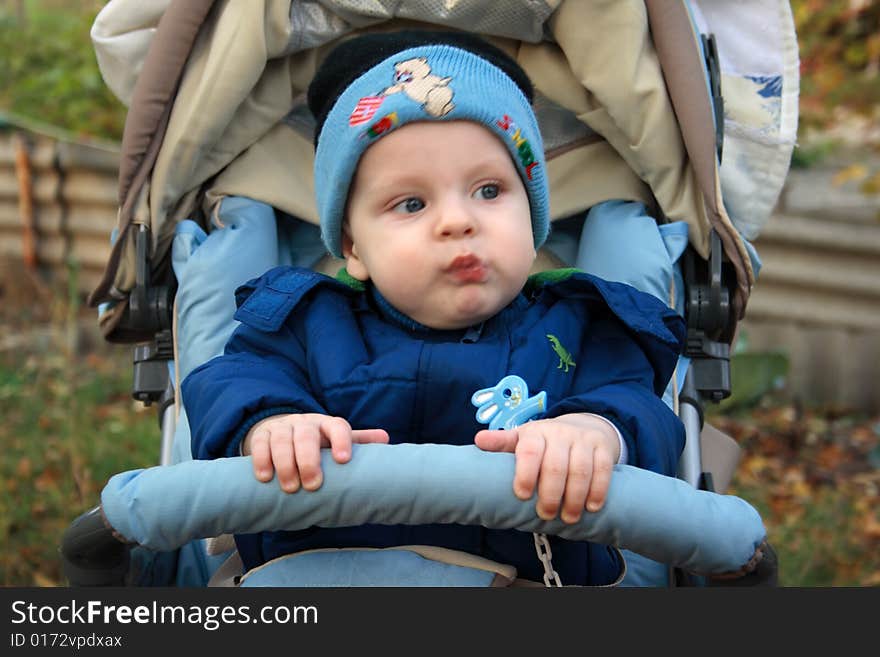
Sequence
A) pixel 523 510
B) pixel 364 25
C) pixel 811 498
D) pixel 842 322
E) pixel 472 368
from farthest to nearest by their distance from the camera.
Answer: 1. pixel 842 322
2. pixel 811 498
3. pixel 364 25
4. pixel 472 368
5. pixel 523 510

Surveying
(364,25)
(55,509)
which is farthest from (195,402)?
(55,509)

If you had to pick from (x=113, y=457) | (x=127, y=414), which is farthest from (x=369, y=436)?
(x=127, y=414)

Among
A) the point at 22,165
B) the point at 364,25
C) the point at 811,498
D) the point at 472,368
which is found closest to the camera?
the point at 472,368

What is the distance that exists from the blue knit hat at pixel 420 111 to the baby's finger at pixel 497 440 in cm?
59

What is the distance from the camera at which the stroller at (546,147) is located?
245cm

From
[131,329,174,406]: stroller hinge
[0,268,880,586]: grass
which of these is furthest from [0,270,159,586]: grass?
[131,329,174,406]: stroller hinge

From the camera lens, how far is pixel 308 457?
165 centimetres

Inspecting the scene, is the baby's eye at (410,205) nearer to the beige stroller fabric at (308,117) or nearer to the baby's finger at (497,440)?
the baby's finger at (497,440)

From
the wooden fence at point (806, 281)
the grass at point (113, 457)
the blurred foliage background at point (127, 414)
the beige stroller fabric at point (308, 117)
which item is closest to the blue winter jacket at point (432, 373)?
the beige stroller fabric at point (308, 117)

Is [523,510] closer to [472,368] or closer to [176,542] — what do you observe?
[472,368]

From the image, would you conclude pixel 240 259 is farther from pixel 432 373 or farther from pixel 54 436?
pixel 54 436

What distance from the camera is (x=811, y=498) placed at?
13.3 ft

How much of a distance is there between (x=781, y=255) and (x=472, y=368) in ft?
9.91

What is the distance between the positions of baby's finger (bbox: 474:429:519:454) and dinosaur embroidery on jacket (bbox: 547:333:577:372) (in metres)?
0.36
